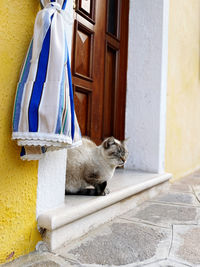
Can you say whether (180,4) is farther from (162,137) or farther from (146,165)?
(146,165)

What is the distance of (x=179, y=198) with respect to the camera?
183 centimetres

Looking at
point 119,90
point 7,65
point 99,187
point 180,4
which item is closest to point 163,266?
point 99,187

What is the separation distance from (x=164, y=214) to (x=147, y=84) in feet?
4.07

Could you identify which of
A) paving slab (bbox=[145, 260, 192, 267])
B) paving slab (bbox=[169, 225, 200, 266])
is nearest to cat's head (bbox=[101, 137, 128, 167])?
paving slab (bbox=[169, 225, 200, 266])

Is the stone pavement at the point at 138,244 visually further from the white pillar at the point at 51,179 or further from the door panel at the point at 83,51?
the door panel at the point at 83,51

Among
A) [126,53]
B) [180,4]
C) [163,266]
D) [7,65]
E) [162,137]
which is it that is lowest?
[163,266]

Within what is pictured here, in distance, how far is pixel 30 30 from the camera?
91 cm

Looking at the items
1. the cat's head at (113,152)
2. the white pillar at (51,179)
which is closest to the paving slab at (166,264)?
Result: the white pillar at (51,179)

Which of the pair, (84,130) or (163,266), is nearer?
(163,266)

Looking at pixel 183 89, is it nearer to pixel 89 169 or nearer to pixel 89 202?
pixel 89 169

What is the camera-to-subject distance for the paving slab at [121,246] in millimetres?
906

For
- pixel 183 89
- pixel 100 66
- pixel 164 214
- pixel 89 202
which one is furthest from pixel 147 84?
pixel 89 202

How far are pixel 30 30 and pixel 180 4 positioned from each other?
233 centimetres

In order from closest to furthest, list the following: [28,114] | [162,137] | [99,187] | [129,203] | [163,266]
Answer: [28,114]
[163,266]
[99,187]
[129,203]
[162,137]
